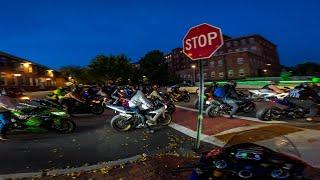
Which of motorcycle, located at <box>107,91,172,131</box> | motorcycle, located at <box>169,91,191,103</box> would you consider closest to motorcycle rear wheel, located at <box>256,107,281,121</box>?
motorcycle, located at <box>107,91,172,131</box>

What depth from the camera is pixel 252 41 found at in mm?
97438

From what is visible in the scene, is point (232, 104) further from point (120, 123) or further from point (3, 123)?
point (3, 123)

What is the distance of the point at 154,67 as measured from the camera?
9231 cm

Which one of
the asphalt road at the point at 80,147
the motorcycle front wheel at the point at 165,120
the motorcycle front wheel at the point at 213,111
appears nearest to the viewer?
the asphalt road at the point at 80,147

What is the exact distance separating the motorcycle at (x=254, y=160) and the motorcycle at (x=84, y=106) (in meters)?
13.7

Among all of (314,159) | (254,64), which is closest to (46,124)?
(314,159)

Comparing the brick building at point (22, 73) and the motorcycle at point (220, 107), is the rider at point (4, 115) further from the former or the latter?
the brick building at point (22, 73)

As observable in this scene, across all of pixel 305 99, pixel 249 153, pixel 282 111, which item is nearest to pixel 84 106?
pixel 282 111

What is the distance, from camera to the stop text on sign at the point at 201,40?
310 inches

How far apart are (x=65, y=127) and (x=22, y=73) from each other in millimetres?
49745

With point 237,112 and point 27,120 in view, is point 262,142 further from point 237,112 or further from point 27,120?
point 237,112

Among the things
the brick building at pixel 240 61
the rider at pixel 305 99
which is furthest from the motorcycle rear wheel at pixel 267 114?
the brick building at pixel 240 61

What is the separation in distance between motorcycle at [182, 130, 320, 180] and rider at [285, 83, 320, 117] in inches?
343

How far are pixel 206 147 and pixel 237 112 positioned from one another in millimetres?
7415
